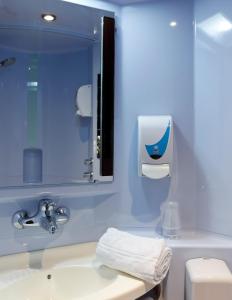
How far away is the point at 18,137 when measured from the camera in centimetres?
123

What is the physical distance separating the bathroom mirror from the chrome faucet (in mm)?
103

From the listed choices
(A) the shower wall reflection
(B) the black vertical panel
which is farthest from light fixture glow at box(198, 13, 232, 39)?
(A) the shower wall reflection

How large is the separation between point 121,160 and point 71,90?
371mm

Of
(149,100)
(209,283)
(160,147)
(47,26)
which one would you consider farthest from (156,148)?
(47,26)

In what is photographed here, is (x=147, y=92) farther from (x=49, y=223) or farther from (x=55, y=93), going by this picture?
(x=49, y=223)

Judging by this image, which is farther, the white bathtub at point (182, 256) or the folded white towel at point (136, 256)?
the white bathtub at point (182, 256)

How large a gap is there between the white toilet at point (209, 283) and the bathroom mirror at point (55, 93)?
52 cm

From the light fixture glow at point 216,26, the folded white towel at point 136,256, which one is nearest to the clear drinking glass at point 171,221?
the folded white towel at point 136,256

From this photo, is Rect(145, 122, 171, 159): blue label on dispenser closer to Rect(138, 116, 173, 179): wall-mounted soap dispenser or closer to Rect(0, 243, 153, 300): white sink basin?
Rect(138, 116, 173, 179): wall-mounted soap dispenser

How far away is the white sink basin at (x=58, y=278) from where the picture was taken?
3.31 feet

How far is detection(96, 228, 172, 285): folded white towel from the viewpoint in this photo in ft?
3.29

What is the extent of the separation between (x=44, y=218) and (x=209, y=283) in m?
0.63

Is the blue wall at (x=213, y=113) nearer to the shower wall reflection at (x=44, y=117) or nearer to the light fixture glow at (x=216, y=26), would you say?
the light fixture glow at (x=216, y=26)

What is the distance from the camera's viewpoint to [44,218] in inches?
46.5
